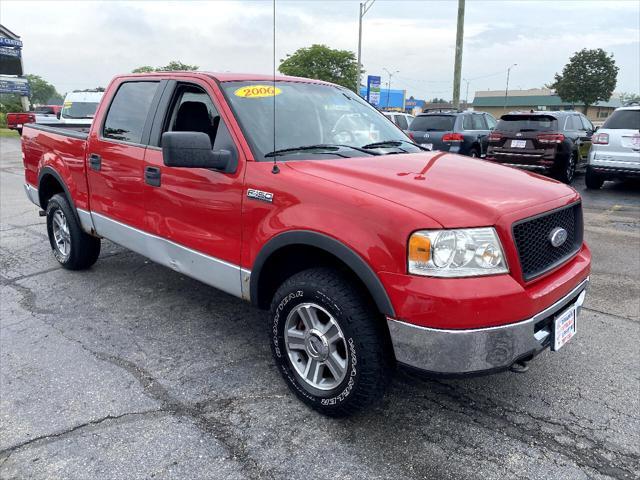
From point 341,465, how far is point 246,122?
2032 mm

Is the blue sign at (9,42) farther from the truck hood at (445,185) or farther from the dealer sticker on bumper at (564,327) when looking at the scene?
the dealer sticker on bumper at (564,327)

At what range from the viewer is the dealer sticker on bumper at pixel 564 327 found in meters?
2.59

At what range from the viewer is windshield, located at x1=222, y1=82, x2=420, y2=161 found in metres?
3.19

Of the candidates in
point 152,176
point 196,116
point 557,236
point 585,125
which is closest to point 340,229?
point 557,236

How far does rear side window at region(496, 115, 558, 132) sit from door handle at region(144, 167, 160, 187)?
9.38 meters

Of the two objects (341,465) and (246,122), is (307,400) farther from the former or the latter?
(246,122)

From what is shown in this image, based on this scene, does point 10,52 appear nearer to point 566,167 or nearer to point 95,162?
point 566,167

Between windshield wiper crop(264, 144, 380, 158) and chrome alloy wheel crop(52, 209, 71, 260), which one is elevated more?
windshield wiper crop(264, 144, 380, 158)

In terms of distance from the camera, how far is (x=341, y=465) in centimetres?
243

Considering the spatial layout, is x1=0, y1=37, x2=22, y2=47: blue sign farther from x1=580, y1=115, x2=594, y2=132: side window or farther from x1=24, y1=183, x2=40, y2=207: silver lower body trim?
x1=580, y1=115, x2=594, y2=132: side window

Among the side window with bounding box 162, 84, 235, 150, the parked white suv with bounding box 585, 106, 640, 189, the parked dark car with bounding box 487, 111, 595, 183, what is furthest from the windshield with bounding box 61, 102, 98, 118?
the parked white suv with bounding box 585, 106, 640, 189

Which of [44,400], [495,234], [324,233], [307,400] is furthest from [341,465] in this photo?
[44,400]

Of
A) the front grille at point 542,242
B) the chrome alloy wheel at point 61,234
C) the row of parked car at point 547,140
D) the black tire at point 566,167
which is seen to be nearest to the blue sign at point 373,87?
the row of parked car at point 547,140

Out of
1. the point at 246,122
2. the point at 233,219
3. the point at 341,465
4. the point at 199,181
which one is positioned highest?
the point at 246,122
